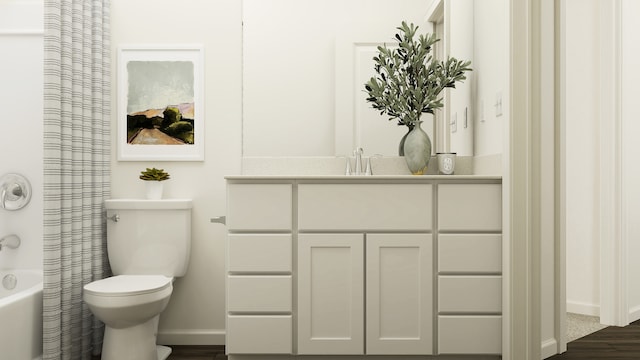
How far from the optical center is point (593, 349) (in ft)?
7.69

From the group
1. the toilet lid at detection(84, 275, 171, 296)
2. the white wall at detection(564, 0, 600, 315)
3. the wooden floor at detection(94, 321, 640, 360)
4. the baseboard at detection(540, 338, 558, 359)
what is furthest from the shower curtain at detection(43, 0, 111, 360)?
the white wall at detection(564, 0, 600, 315)

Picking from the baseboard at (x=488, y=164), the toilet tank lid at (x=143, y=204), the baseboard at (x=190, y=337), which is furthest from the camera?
the baseboard at (x=190, y=337)

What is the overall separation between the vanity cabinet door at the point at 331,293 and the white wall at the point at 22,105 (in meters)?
1.62

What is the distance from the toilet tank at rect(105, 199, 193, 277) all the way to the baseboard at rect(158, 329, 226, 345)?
38 cm

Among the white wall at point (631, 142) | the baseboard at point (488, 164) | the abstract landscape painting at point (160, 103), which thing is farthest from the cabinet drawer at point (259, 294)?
the white wall at point (631, 142)

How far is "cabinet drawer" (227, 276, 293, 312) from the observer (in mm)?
1974

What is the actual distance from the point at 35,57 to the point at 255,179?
5.37 ft

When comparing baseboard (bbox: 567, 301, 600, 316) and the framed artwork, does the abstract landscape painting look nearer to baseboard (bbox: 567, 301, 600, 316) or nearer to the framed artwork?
the framed artwork

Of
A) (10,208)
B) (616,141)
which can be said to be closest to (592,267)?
(616,141)

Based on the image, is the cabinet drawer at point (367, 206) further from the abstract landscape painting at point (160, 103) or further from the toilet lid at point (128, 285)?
the abstract landscape painting at point (160, 103)

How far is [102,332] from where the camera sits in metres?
2.34

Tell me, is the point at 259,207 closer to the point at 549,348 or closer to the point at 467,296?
the point at 467,296

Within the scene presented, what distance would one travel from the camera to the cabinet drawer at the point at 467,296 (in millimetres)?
1983

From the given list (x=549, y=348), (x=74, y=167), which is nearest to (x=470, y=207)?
(x=549, y=348)
